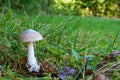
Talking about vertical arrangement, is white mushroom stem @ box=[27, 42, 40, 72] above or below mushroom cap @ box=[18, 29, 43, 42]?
below

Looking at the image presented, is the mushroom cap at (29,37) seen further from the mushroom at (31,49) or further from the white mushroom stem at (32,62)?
the white mushroom stem at (32,62)

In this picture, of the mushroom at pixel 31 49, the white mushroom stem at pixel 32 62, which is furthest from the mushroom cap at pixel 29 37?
the white mushroom stem at pixel 32 62

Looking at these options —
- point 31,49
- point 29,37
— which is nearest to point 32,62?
point 31,49

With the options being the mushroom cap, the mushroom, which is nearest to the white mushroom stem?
the mushroom

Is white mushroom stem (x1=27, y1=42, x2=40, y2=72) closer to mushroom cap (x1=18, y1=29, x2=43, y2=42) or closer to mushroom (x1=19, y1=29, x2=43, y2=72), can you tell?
mushroom (x1=19, y1=29, x2=43, y2=72)

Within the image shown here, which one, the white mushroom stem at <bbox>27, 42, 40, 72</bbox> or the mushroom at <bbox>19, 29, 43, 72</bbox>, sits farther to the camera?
the white mushroom stem at <bbox>27, 42, 40, 72</bbox>

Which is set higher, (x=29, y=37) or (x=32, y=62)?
(x=29, y=37)

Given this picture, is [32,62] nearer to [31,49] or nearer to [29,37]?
[31,49]

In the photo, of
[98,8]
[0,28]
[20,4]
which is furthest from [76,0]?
[0,28]

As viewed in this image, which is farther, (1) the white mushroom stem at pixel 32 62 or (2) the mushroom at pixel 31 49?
(1) the white mushroom stem at pixel 32 62

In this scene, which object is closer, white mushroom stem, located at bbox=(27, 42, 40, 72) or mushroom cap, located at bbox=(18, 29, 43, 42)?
mushroom cap, located at bbox=(18, 29, 43, 42)

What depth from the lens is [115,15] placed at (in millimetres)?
17516

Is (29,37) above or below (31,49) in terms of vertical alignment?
above

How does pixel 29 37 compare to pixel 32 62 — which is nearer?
pixel 29 37
